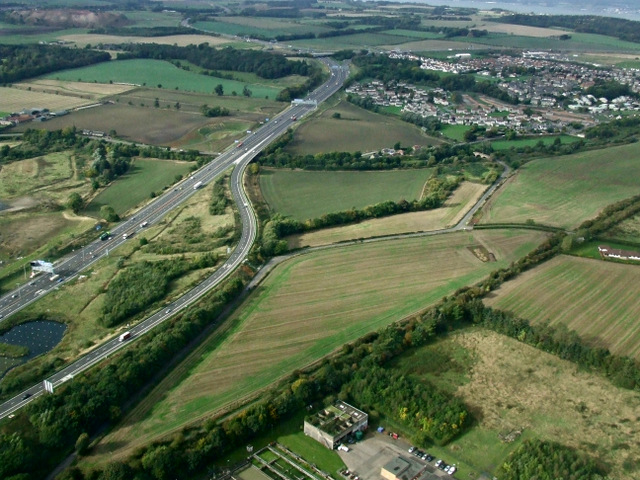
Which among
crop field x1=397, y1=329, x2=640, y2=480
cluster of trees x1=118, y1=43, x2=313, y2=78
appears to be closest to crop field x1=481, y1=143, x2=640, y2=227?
crop field x1=397, y1=329, x2=640, y2=480

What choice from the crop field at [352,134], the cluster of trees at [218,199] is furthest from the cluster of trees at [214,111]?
the cluster of trees at [218,199]

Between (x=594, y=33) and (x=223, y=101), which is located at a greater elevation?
(x=594, y=33)

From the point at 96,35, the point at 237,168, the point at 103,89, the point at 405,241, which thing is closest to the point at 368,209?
the point at 405,241

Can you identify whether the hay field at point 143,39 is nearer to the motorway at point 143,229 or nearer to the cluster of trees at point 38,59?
the cluster of trees at point 38,59

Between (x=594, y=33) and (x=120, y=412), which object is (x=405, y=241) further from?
(x=594, y=33)

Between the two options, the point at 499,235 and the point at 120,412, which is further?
the point at 499,235

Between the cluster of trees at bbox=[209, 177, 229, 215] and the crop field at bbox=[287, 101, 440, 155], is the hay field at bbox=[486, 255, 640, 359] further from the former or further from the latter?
the crop field at bbox=[287, 101, 440, 155]
